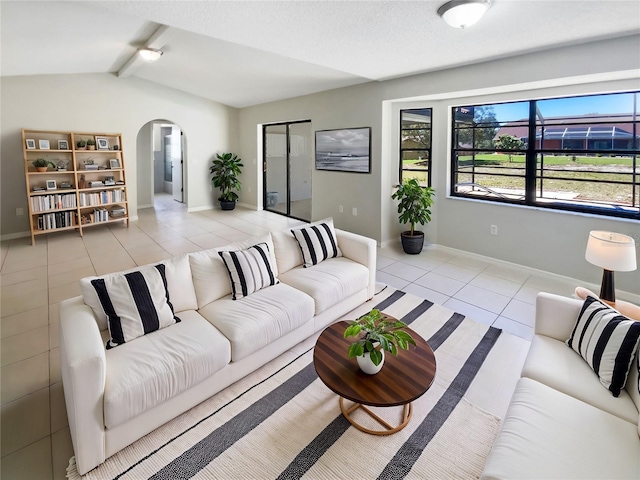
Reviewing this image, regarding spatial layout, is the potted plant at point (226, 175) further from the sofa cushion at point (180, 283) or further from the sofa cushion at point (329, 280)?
the sofa cushion at point (180, 283)

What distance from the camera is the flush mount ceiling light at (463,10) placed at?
7.50ft

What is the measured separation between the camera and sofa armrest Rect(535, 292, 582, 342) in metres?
2.03

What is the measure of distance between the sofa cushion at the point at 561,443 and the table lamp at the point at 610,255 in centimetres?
148

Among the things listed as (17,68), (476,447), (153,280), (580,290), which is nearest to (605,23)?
(580,290)

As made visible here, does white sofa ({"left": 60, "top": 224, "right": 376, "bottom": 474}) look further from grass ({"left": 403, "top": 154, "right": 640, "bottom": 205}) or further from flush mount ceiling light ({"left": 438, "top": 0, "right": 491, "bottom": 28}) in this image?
grass ({"left": 403, "top": 154, "right": 640, "bottom": 205})

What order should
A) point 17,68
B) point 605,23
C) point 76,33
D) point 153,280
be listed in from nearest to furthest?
point 153,280 → point 605,23 → point 76,33 → point 17,68

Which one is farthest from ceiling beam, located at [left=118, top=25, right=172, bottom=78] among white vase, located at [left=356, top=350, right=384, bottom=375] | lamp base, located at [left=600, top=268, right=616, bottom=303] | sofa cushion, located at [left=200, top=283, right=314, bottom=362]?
lamp base, located at [left=600, top=268, right=616, bottom=303]

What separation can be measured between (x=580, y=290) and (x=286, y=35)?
3.18 m

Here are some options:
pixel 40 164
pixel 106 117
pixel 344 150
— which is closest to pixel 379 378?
pixel 344 150

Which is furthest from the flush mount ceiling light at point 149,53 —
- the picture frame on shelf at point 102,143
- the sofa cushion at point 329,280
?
the sofa cushion at point 329,280

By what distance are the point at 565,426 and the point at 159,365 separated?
1.93 m

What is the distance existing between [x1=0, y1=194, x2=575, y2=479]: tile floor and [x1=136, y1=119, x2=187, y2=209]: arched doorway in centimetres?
151

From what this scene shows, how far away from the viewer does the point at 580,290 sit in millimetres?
2453

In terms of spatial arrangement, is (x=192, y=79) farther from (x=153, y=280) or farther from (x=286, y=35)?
(x=153, y=280)
